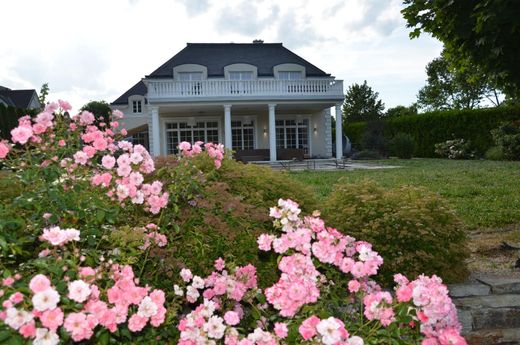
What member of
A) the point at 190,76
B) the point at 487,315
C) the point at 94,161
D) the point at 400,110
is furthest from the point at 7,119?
the point at 400,110

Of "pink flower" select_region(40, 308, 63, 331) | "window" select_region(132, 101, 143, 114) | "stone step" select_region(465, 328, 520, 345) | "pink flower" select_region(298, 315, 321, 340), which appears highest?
"window" select_region(132, 101, 143, 114)

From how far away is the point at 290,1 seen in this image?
34.0ft

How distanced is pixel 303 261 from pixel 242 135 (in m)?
23.8

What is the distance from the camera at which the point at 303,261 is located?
2.21 meters

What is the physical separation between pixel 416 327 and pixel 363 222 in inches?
48.1

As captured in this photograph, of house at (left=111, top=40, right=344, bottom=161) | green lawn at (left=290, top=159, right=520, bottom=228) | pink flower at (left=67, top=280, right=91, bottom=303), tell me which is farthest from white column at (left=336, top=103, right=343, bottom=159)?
pink flower at (left=67, top=280, right=91, bottom=303)

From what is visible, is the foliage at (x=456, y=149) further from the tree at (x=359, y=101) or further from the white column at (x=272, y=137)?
the tree at (x=359, y=101)

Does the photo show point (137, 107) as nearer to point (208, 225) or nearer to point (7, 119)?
point (7, 119)

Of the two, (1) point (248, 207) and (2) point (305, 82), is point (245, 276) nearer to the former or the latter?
(1) point (248, 207)

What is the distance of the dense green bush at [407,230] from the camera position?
3.11m

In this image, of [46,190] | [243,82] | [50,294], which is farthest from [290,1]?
[243,82]

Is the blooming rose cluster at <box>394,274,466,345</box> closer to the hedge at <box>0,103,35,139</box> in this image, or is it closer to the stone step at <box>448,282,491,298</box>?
the stone step at <box>448,282,491,298</box>

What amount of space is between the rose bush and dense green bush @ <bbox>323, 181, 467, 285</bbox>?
15.5 inches

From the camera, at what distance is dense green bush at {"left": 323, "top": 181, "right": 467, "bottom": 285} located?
3109 millimetres
